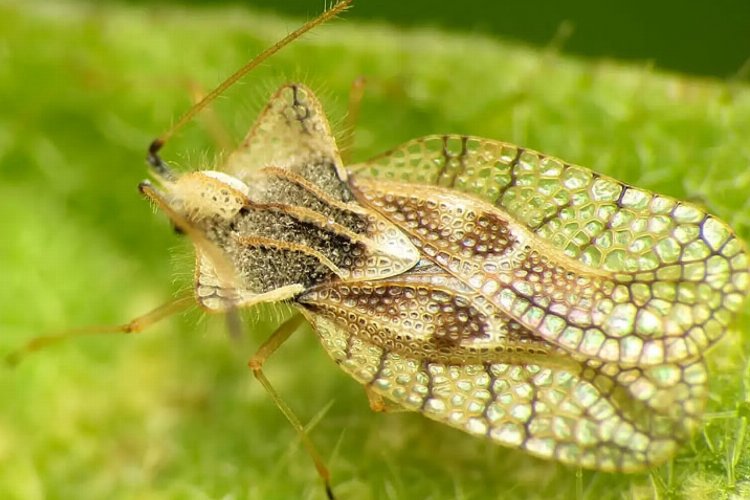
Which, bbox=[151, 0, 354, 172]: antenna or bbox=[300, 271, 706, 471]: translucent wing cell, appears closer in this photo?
bbox=[300, 271, 706, 471]: translucent wing cell

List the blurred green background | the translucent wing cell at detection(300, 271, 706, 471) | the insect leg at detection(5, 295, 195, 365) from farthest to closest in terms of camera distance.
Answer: the blurred green background
the insect leg at detection(5, 295, 195, 365)
the translucent wing cell at detection(300, 271, 706, 471)

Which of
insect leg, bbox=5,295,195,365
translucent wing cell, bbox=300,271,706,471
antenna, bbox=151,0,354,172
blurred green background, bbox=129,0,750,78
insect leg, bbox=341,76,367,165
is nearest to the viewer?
translucent wing cell, bbox=300,271,706,471

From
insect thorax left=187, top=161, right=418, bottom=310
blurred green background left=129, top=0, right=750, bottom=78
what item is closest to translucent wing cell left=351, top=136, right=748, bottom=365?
insect thorax left=187, top=161, right=418, bottom=310

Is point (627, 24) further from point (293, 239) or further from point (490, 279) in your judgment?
point (293, 239)

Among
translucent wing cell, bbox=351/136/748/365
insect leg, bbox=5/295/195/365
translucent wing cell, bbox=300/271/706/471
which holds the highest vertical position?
translucent wing cell, bbox=351/136/748/365

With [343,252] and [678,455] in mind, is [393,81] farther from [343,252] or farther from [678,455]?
[678,455]

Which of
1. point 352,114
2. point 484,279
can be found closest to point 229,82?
point 352,114

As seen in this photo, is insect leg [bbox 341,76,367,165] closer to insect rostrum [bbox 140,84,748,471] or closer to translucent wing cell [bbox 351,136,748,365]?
insect rostrum [bbox 140,84,748,471]

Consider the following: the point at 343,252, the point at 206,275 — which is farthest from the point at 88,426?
the point at 343,252
